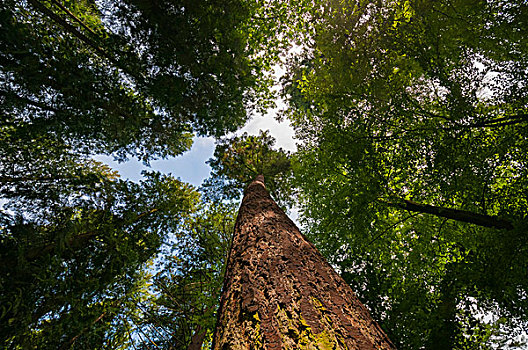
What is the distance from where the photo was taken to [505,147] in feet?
13.8


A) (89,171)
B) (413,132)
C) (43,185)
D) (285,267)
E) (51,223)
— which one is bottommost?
(285,267)

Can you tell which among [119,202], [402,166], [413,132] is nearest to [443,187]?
[402,166]

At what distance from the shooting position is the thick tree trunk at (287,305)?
1105mm

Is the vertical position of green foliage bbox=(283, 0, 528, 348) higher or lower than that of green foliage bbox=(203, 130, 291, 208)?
lower

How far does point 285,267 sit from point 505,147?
5.23 meters

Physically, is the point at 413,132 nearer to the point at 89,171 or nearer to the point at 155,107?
the point at 155,107

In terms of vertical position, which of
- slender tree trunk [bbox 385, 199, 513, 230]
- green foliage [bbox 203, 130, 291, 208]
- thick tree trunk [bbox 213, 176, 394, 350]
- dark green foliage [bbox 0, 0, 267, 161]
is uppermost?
green foliage [bbox 203, 130, 291, 208]

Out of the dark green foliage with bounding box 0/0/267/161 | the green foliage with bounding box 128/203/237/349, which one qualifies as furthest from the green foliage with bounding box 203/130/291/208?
the dark green foliage with bounding box 0/0/267/161

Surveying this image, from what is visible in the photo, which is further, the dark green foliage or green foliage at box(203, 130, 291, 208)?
green foliage at box(203, 130, 291, 208)

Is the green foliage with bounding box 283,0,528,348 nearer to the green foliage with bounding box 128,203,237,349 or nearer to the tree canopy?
the tree canopy

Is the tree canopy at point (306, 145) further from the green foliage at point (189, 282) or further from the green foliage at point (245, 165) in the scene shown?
the green foliage at point (245, 165)

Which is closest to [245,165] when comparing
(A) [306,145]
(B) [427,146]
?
(A) [306,145]

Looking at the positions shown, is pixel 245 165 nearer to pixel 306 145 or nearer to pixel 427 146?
pixel 306 145

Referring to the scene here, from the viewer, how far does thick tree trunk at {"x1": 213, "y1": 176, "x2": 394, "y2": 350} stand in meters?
1.11
